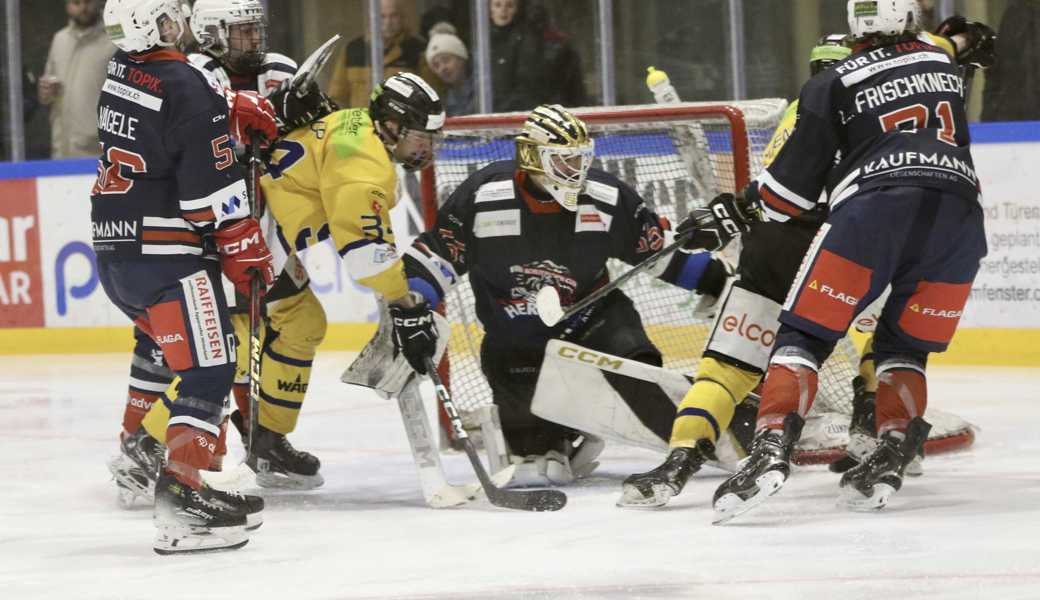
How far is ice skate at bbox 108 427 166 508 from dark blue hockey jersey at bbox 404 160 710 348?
75 centimetres

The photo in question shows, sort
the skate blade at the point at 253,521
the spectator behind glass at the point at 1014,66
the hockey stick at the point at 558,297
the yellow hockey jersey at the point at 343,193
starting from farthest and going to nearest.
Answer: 1. the spectator behind glass at the point at 1014,66
2. the hockey stick at the point at 558,297
3. the yellow hockey jersey at the point at 343,193
4. the skate blade at the point at 253,521

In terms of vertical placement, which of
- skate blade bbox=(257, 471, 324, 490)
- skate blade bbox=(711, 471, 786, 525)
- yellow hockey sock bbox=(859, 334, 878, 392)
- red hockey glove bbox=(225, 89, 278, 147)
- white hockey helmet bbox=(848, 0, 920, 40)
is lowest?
skate blade bbox=(257, 471, 324, 490)

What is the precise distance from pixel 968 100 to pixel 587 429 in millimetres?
3122

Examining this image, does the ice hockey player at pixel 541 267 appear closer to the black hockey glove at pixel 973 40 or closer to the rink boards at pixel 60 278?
the black hockey glove at pixel 973 40

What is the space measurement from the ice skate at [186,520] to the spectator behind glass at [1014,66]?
4.10 meters

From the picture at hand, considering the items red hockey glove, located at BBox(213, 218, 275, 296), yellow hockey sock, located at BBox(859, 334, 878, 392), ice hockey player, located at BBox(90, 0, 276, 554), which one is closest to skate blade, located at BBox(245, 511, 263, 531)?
ice hockey player, located at BBox(90, 0, 276, 554)

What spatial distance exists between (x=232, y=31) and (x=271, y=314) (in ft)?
2.38

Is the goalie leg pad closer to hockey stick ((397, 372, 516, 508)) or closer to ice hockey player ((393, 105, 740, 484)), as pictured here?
ice hockey player ((393, 105, 740, 484))

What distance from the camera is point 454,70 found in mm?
7961

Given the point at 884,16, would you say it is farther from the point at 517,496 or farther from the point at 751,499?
the point at 517,496

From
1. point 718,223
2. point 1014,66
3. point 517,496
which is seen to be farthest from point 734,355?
point 1014,66

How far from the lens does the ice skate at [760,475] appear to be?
3492mm

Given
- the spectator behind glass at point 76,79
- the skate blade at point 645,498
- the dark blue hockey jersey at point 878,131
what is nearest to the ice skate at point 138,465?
the skate blade at point 645,498

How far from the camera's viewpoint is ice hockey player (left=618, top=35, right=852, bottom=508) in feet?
12.8
